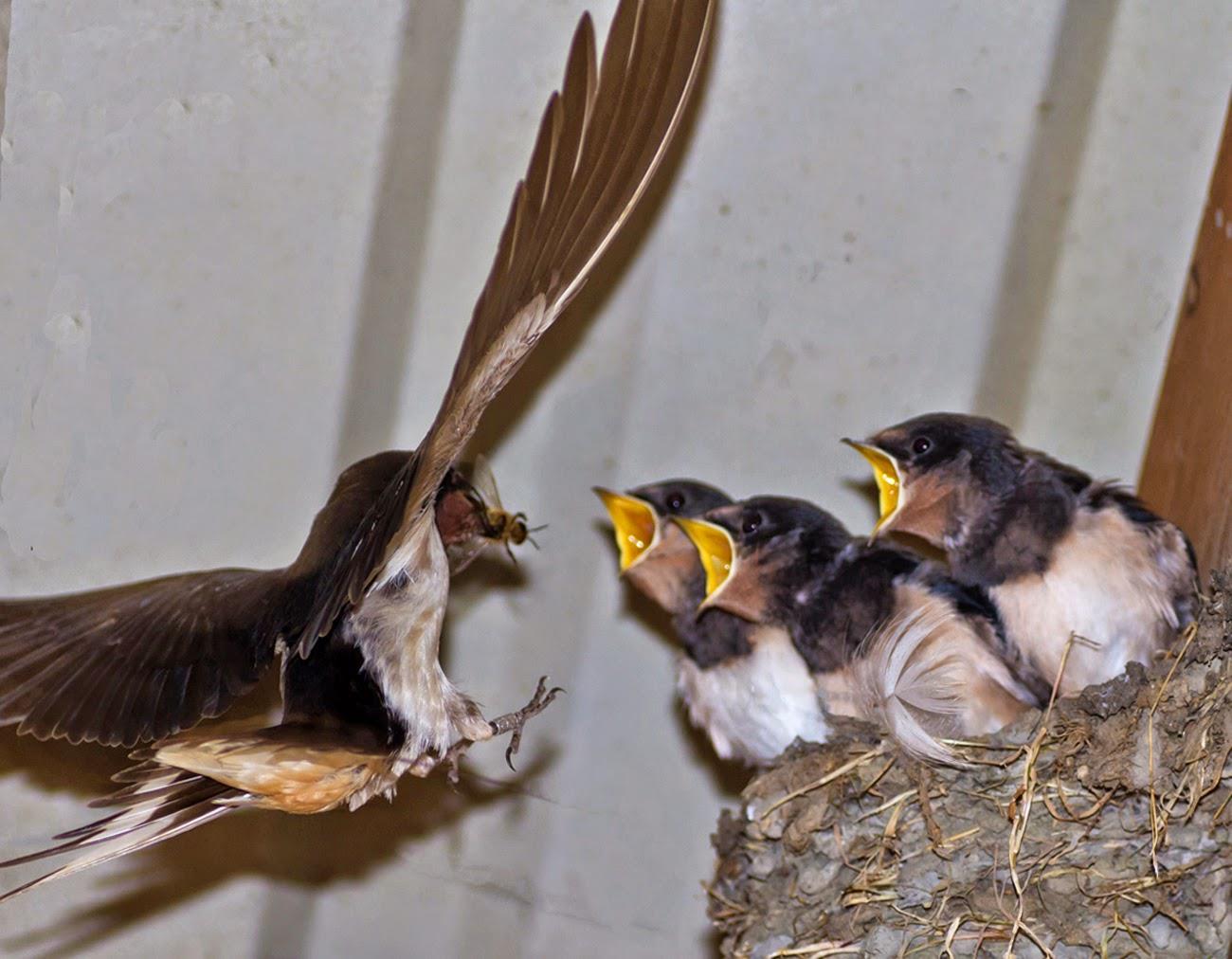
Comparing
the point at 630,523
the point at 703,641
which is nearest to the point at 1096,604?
the point at 703,641

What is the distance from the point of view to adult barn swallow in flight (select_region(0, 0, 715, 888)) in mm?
1750

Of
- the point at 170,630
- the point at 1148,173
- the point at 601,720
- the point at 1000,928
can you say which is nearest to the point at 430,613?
the point at 170,630

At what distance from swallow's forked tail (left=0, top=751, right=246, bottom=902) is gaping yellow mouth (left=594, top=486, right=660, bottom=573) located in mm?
774

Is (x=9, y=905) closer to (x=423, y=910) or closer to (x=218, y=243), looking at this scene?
(x=423, y=910)

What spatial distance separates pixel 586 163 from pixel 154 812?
2.96 feet

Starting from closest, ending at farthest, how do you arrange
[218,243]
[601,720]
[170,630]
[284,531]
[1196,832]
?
[1196,832]
[170,630]
[218,243]
[284,531]
[601,720]

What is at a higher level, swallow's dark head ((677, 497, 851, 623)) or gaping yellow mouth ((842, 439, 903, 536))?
gaping yellow mouth ((842, 439, 903, 536))

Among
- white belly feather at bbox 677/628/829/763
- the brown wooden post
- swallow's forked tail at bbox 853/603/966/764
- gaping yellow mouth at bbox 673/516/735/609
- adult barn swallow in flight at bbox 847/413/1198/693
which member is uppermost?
the brown wooden post

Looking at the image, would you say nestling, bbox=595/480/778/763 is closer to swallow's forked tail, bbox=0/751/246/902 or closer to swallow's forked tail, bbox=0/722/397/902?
swallow's forked tail, bbox=0/722/397/902

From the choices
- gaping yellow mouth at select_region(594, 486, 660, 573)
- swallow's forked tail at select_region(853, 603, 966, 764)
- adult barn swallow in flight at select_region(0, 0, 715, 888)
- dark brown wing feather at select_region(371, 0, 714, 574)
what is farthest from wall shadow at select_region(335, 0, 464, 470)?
swallow's forked tail at select_region(853, 603, 966, 764)

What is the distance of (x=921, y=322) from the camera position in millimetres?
2428

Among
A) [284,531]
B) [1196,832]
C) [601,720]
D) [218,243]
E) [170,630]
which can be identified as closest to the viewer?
[1196,832]

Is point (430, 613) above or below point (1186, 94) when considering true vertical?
below

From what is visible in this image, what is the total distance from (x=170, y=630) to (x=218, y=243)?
573 millimetres
